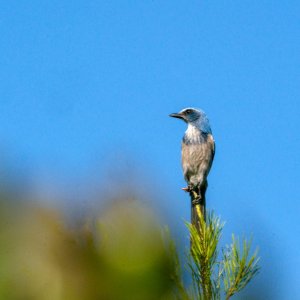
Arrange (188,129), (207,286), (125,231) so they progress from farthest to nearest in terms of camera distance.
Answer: (188,129) → (125,231) → (207,286)

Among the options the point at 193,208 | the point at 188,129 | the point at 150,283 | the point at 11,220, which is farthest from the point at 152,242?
the point at 188,129

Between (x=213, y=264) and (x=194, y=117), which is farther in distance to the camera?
(x=194, y=117)

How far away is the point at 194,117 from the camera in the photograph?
790 centimetres

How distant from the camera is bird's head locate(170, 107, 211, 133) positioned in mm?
7832

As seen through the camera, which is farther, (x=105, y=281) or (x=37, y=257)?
(x=37, y=257)

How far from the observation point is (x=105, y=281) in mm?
5863

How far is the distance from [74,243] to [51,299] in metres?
0.45

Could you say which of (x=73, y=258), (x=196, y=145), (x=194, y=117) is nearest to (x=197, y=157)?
(x=196, y=145)

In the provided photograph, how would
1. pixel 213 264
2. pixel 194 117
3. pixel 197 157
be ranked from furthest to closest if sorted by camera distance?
pixel 197 157 → pixel 194 117 → pixel 213 264

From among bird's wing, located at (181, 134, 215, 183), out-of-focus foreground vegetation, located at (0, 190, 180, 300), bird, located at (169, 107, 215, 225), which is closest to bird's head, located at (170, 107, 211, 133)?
bird, located at (169, 107, 215, 225)

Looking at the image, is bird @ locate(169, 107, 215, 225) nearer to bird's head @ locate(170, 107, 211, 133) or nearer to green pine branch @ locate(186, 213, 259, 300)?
bird's head @ locate(170, 107, 211, 133)

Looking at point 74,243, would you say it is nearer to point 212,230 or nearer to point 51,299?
point 51,299

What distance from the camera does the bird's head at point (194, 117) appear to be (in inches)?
308

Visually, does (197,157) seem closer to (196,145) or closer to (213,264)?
(196,145)
